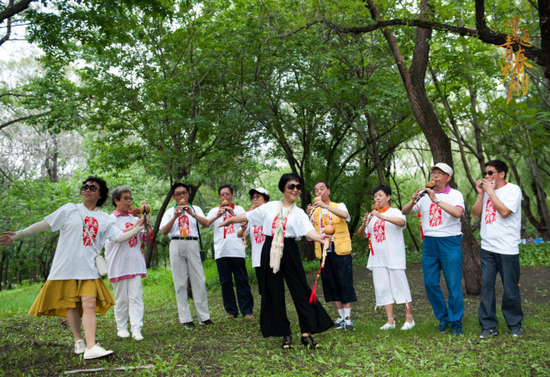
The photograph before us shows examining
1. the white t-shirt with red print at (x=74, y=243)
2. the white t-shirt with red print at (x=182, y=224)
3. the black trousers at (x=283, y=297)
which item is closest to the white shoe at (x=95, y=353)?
the white t-shirt with red print at (x=74, y=243)

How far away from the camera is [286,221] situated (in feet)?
15.2

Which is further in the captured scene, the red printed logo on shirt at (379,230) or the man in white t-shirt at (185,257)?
the man in white t-shirt at (185,257)

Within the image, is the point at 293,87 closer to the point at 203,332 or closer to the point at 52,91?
the point at 52,91

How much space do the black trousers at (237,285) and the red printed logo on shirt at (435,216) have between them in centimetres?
300

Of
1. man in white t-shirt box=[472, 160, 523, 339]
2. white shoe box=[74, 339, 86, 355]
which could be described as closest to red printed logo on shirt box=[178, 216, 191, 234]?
white shoe box=[74, 339, 86, 355]

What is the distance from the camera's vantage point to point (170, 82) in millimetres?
9125

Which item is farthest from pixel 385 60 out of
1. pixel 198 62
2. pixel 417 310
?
pixel 417 310

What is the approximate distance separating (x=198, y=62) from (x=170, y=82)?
101cm

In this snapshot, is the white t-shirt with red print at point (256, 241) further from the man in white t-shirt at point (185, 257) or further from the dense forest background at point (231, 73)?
the dense forest background at point (231, 73)

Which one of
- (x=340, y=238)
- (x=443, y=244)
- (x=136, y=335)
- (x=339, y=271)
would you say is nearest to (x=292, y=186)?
(x=340, y=238)

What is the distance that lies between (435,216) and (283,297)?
202cm

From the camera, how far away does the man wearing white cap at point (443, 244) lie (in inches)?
194

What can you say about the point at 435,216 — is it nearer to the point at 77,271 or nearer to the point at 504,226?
the point at 504,226

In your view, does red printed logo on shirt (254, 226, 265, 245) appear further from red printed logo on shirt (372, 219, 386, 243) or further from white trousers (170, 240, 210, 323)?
red printed logo on shirt (372, 219, 386, 243)
